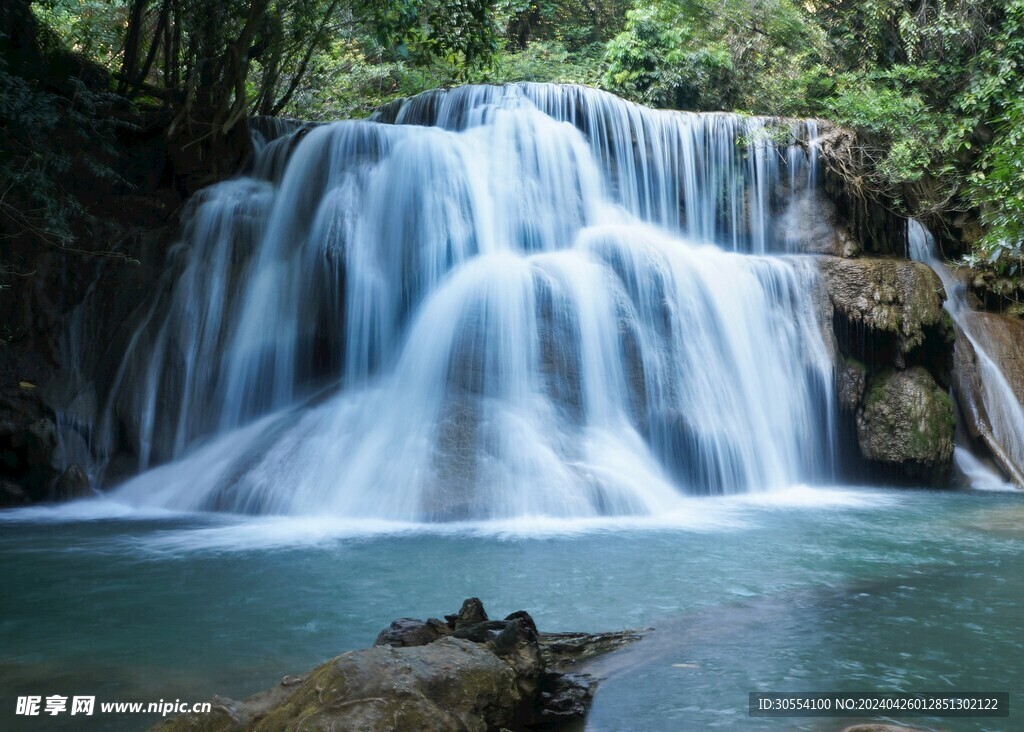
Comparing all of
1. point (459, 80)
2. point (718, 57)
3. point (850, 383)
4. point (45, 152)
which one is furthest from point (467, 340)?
point (459, 80)

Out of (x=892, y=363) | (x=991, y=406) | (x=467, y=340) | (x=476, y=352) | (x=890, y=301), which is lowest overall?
(x=991, y=406)

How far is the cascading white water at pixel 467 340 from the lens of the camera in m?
8.40

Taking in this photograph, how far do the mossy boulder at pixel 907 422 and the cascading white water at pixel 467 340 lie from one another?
1.80ft

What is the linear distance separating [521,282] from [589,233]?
7.56 feet

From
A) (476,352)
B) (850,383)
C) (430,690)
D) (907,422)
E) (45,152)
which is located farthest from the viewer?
(850,383)

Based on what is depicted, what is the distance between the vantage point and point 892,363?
1138 cm

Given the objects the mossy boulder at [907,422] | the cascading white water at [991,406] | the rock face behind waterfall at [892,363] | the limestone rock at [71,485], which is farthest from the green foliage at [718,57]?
the limestone rock at [71,485]

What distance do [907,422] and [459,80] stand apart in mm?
11182

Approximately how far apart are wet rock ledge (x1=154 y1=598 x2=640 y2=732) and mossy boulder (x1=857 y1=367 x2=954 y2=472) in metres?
8.59

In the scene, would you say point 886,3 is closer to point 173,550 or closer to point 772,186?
point 772,186

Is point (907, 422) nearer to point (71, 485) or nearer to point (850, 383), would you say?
point (850, 383)

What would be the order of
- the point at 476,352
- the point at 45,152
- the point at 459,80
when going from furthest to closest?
the point at 459,80
the point at 476,352
the point at 45,152

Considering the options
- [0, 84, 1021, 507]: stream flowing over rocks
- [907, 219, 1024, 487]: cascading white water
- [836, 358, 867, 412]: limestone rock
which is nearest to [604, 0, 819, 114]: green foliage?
[0, 84, 1021, 507]: stream flowing over rocks

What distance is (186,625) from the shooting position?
4.65 metres
